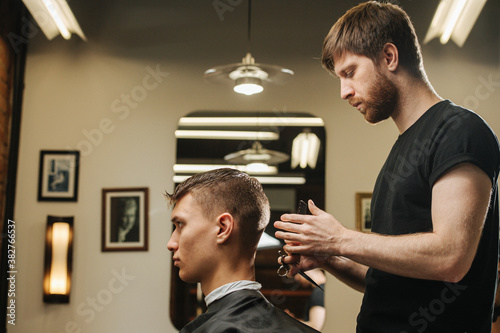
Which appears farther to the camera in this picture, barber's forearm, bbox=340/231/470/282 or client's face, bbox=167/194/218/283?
client's face, bbox=167/194/218/283

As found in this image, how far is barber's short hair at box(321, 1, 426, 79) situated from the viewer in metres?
1.38

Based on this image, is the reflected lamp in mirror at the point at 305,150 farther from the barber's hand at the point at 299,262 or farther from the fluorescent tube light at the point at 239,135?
the barber's hand at the point at 299,262

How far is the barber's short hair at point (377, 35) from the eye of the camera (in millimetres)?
1384

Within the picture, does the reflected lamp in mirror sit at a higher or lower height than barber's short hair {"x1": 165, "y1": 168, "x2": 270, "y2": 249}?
higher

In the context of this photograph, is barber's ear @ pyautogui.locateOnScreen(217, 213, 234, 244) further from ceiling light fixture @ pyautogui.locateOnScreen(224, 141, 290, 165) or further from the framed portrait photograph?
the framed portrait photograph

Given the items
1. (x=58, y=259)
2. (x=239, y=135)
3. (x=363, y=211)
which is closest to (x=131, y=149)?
(x=239, y=135)

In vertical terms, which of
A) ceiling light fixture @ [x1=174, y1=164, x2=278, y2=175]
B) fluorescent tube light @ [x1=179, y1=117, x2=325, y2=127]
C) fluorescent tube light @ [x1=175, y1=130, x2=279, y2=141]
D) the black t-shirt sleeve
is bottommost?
the black t-shirt sleeve

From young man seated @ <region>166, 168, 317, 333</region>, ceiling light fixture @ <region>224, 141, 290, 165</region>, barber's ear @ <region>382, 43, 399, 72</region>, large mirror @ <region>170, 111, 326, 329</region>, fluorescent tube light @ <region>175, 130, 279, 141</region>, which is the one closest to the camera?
barber's ear @ <region>382, 43, 399, 72</region>

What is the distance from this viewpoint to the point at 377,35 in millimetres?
1392

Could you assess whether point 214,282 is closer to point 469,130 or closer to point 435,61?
point 469,130

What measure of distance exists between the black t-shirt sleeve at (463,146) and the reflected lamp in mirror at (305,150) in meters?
2.37

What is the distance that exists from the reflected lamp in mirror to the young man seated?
192cm

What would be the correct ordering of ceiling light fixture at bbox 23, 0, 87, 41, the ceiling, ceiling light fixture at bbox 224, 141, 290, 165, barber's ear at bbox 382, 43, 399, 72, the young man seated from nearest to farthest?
barber's ear at bbox 382, 43, 399, 72, the young man seated, ceiling light fixture at bbox 23, 0, 87, 41, ceiling light fixture at bbox 224, 141, 290, 165, the ceiling

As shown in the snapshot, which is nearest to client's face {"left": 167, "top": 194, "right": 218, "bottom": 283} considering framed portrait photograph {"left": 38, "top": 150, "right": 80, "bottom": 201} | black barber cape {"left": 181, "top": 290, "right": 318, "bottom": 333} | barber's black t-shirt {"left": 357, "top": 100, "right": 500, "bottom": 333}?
black barber cape {"left": 181, "top": 290, "right": 318, "bottom": 333}
